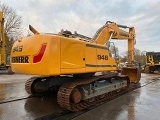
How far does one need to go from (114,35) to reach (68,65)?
15.7ft

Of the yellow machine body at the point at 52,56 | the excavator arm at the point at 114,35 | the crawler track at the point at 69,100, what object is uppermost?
the excavator arm at the point at 114,35

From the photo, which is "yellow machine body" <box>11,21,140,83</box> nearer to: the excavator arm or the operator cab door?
the operator cab door

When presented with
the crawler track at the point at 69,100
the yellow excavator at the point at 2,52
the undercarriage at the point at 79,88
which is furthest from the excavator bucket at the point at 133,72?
the yellow excavator at the point at 2,52

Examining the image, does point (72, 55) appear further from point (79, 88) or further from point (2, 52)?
point (2, 52)

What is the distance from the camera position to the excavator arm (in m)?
8.94

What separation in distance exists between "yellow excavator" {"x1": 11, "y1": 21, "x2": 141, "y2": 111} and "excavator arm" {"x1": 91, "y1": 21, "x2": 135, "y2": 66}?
64 millimetres

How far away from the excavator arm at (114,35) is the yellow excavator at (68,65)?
6 centimetres

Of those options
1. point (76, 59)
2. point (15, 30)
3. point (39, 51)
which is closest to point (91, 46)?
point (76, 59)

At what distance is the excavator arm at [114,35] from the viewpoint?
29.3 feet

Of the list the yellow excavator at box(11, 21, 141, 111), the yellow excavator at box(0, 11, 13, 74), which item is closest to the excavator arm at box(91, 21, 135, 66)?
the yellow excavator at box(11, 21, 141, 111)

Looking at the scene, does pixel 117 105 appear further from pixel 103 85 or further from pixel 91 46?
pixel 91 46

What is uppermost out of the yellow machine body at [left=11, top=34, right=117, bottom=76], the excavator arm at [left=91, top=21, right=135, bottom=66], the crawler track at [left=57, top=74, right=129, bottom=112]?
the excavator arm at [left=91, top=21, right=135, bottom=66]

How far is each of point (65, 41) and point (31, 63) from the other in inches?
41.9

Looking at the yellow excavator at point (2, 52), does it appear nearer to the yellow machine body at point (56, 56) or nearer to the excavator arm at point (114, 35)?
the excavator arm at point (114, 35)
